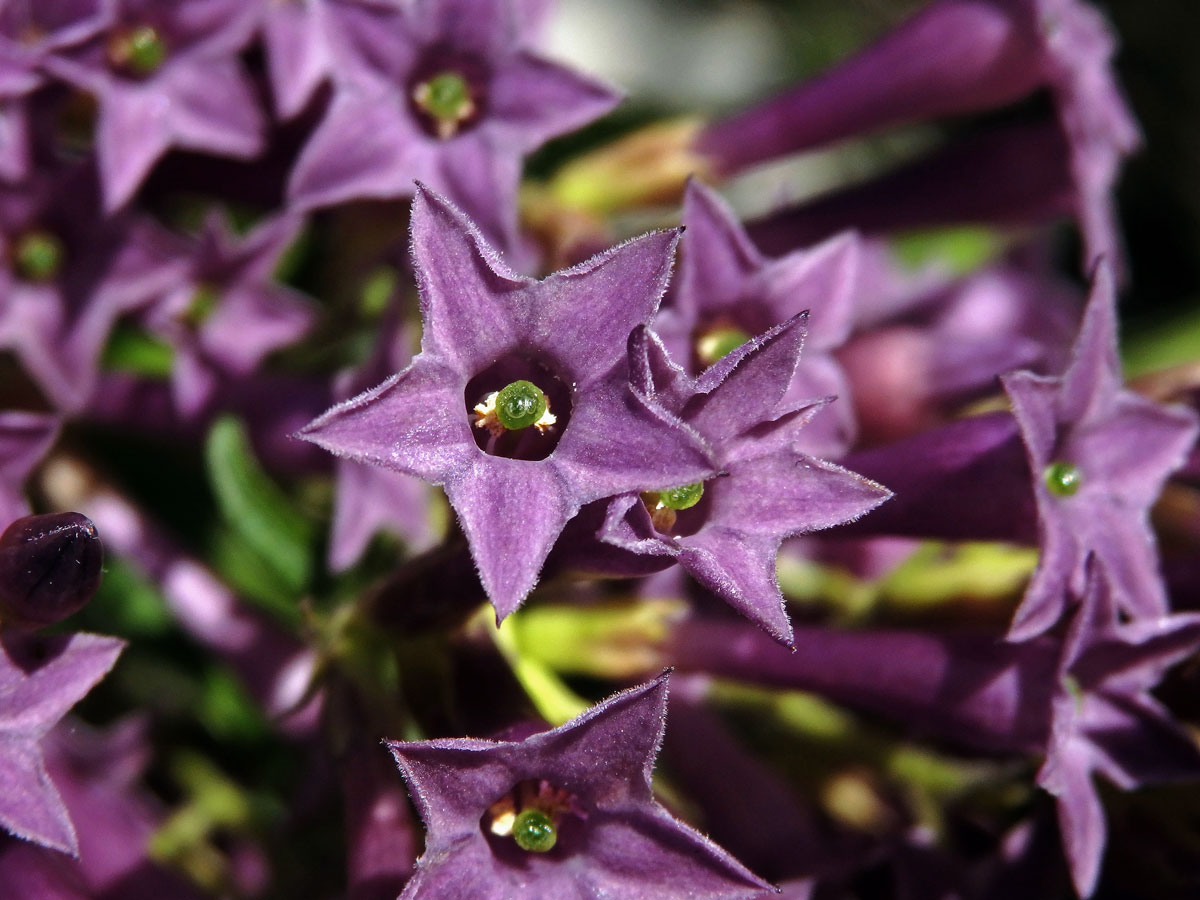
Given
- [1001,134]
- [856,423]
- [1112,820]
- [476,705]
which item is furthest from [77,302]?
[1112,820]

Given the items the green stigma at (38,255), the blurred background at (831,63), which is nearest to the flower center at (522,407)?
the green stigma at (38,255)

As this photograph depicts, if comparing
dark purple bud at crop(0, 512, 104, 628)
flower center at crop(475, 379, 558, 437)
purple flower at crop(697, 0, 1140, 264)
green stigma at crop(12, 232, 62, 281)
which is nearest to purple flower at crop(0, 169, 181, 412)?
green stigma at crop(12, 232, 62, 281)

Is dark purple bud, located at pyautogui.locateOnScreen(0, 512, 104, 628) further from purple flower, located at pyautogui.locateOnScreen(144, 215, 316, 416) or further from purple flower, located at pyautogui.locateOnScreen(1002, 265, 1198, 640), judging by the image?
purple flower, located at pyautogui.locateOnScreen(1002, 265, 1198, 640)

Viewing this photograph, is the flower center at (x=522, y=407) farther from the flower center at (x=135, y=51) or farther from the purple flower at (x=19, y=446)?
the flower center at (x=135, y=51)

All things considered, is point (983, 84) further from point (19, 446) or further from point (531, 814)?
point (19, 446)

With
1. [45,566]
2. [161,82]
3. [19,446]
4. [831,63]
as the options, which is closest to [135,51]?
[161,82]
